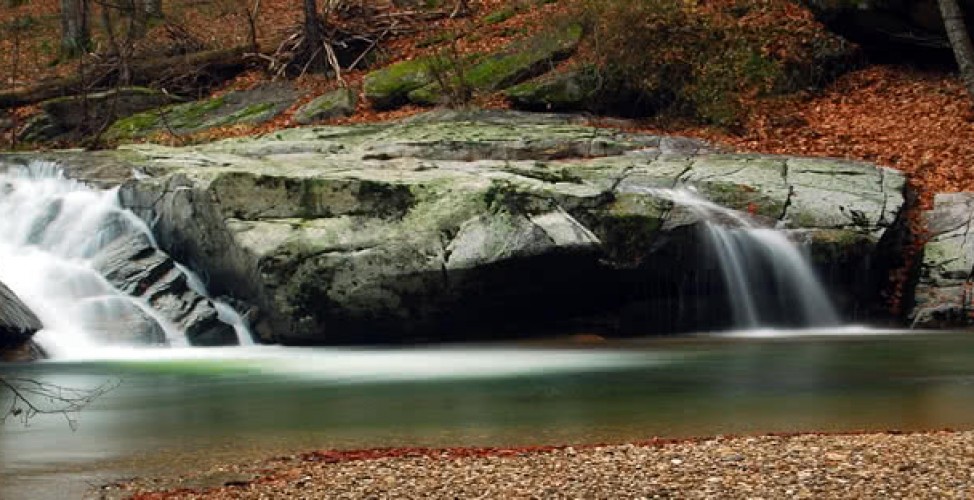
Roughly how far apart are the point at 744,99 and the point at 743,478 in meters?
17.2

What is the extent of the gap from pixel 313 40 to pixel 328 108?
10.7ft

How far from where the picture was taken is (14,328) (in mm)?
15398

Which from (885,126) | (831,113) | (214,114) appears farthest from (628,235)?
(214,114)

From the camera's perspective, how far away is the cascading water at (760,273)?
17.5 m

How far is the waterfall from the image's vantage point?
1661cm

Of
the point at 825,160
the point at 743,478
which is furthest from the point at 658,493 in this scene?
the point at 825,160

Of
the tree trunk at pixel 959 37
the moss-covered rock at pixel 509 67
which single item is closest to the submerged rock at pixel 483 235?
the tree trunk at pixel 959 37

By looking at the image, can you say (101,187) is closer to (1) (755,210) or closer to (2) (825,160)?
(1) (755,210)

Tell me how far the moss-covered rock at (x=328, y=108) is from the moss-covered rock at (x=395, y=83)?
0.41 m

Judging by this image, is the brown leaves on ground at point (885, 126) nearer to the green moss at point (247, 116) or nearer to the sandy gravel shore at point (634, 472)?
the green moss at point (247, 116)

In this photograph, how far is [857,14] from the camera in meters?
23.0

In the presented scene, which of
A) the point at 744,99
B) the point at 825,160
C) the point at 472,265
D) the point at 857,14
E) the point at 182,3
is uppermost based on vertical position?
the point at 182,3

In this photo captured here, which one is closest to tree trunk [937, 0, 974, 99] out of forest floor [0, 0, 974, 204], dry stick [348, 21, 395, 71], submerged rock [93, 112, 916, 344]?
forest floor [0, 0, 974, 204]

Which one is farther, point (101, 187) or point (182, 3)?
point (182, 3)
